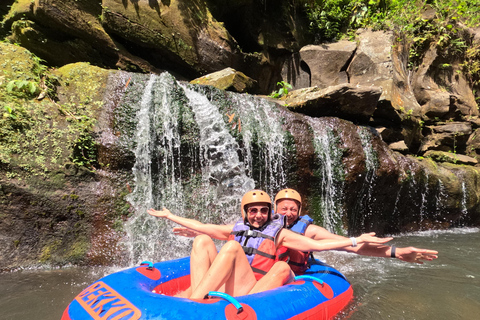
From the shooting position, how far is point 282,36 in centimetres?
1072

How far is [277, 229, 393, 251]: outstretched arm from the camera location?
2.55m

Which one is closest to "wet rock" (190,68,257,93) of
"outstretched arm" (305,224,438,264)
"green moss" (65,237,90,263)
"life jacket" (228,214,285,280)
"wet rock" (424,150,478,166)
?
"green moss" (65,237,90,263)

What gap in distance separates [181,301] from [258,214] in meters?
1.03

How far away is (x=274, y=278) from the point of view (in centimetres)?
273

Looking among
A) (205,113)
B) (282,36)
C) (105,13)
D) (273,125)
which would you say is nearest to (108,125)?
(205,113)

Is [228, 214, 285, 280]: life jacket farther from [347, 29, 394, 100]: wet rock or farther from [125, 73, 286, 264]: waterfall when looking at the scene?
[347, 29, 394, 100]: wet rock

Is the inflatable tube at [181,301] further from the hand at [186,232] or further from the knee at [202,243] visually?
the knee at [202,243]

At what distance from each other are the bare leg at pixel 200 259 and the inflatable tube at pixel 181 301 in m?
0.29

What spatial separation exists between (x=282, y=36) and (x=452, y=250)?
26.1ft

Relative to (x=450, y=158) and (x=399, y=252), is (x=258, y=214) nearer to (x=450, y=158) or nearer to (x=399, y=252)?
(x=399, y=252)

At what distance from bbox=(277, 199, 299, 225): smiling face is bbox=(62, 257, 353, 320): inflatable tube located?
2.05 feet

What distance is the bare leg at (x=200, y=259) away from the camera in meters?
2.64

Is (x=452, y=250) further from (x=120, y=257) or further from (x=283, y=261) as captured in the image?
(x=120, y=257)

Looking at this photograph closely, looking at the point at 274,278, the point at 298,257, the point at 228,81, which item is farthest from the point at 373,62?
the point at 274,278
